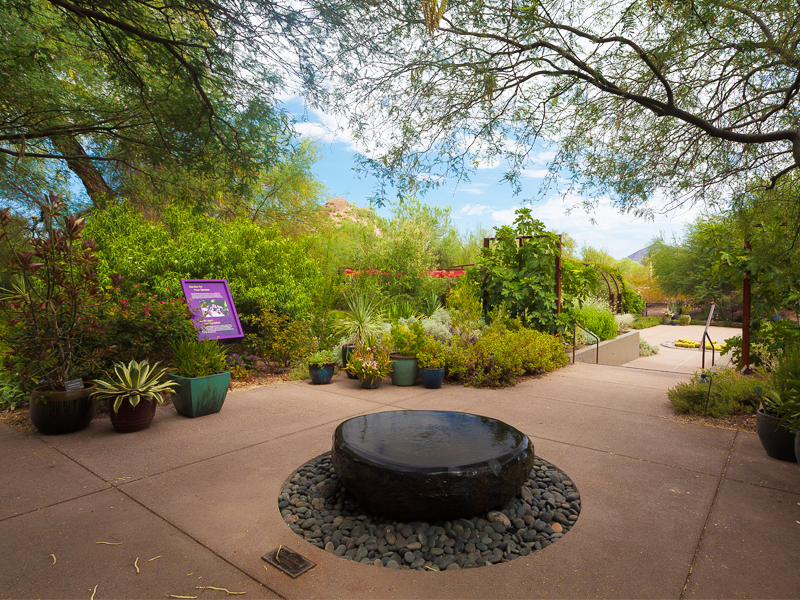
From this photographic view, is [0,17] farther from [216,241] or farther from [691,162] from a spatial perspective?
[691,162]

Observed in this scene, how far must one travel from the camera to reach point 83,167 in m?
8.34

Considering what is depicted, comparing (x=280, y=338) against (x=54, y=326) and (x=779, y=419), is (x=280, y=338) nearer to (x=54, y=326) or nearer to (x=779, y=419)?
(x=54, y=326)

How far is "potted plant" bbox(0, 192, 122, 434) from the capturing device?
3939 mm

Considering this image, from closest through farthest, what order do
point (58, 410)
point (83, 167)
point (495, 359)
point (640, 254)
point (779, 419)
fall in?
1. point (779, 419)
2. point (58, 410)
3. point (495, 359)
4. point (83, 167)
5. point (640, 254)

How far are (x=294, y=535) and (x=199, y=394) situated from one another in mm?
2728

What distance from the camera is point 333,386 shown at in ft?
20.6

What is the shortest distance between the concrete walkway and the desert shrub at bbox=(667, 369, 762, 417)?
47cm

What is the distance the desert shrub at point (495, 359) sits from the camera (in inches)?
246

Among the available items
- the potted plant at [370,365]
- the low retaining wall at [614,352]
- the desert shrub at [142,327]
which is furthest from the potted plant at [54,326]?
the low retaining wall at [614,352]

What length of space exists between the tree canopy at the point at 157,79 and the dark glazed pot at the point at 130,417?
2804mm

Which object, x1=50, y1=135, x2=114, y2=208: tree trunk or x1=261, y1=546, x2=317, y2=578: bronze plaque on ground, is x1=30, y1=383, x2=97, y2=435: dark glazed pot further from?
x1=50, y1=135, x2=114, y2=208: tree trunk

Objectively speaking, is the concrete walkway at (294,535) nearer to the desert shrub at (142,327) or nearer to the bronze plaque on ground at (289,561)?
the bronze plaque on ground at (289,561)

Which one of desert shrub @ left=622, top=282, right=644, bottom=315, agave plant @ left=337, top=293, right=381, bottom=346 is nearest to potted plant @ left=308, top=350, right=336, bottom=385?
agave plant @ left=337, top=293, right=381, bottom=346

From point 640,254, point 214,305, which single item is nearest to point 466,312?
point 214,305
